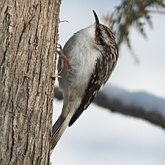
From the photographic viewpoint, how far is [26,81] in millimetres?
4008

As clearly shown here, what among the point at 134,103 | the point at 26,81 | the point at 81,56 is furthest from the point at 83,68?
the point at 26,81

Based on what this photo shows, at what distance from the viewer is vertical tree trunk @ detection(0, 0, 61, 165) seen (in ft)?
12.8

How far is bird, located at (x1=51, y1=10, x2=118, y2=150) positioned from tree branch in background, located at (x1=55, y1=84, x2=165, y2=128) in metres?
0.11

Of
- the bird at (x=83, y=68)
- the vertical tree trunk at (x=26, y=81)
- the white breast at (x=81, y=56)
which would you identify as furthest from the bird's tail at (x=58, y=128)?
the vertical tree trunk at (x=26, y=81)

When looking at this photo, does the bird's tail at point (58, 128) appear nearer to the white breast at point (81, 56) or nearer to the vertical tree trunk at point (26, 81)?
the white breast at point (81, 56)

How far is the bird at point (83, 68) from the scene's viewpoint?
18.0 feet

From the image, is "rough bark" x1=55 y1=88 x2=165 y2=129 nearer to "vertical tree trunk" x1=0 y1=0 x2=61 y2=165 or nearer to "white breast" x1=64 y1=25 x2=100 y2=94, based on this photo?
"white breast" x1=64 y1=25 x2=100 y2=94

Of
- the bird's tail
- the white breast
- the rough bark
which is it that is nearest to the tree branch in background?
the rough bark

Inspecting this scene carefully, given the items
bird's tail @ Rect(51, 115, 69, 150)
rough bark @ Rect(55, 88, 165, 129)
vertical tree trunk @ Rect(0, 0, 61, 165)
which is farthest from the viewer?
bird's tail @ Rect(51, 115, 69, 150)

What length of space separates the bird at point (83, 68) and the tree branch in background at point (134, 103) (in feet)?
0.37

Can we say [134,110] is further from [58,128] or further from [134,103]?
[58,128]

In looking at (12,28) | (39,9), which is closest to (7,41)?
(12,28)

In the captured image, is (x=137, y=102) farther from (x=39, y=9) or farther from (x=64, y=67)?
(x=39, y=9)

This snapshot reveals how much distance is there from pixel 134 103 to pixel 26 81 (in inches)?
66.2
